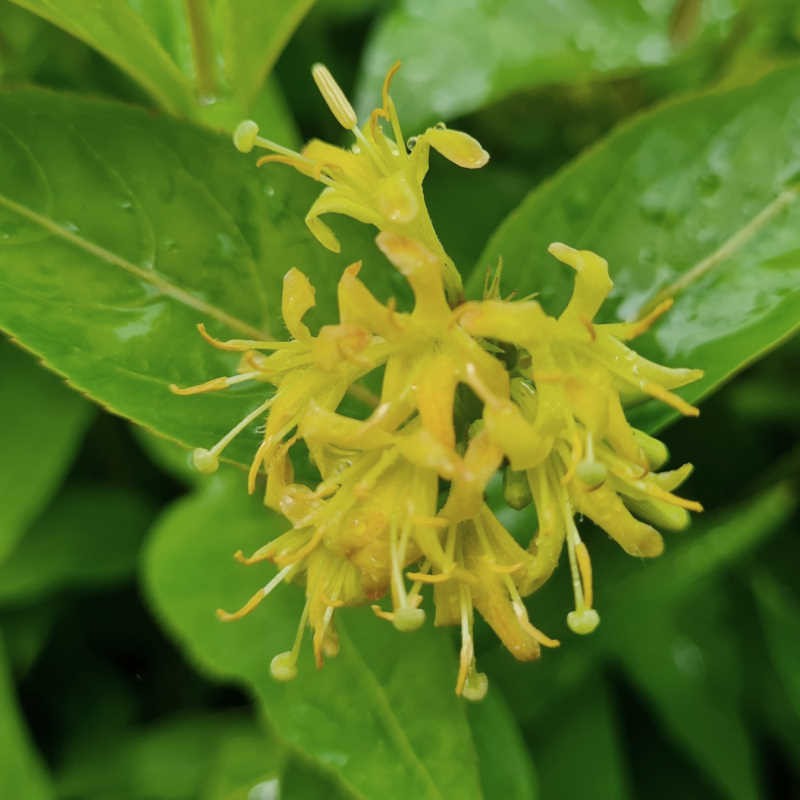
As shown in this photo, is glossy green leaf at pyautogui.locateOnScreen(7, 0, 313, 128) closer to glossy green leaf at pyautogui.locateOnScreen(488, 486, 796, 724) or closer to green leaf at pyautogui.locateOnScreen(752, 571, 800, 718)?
glossy green leaf at pyautogui.locateOnScreen(488, 486, 796, 724)

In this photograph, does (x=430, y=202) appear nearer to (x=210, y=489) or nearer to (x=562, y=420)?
(x=210, y=489)

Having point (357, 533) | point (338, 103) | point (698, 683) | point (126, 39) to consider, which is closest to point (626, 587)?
point (698, 683)

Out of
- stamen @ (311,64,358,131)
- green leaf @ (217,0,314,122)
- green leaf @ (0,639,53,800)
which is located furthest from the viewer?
green leaf @ (0,639,53,800)

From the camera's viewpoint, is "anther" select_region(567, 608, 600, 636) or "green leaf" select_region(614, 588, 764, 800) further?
"green leaf" select_region(614, 588, 764, 800)

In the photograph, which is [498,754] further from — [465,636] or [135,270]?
[135,270]

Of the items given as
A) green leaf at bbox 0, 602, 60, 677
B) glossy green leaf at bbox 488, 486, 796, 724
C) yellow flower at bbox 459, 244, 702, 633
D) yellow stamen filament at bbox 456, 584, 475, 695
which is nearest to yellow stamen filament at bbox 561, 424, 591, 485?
yellow flower at bbox 459, 244, 702, 633

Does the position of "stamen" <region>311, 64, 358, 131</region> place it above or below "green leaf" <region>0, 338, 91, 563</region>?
above

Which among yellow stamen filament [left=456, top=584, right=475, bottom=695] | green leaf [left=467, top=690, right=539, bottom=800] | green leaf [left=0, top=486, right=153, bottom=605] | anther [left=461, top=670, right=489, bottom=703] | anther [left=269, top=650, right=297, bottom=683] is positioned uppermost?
yellow stamen filament [left=456, top=584, right=475, bottom=695]
